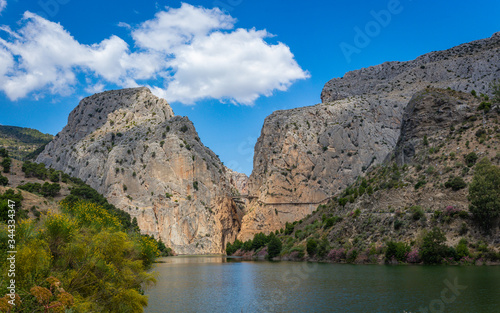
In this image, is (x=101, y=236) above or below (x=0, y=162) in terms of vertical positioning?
below

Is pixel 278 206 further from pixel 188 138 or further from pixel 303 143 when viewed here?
pixel 188 138

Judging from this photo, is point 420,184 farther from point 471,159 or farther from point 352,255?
point 352,255

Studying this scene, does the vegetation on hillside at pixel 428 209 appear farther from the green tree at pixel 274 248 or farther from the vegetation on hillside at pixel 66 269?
the vegetation on hillside at pixel 66 269

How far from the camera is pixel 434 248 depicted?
171 feet

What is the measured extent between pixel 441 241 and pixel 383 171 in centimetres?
2730

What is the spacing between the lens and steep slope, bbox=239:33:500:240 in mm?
139875

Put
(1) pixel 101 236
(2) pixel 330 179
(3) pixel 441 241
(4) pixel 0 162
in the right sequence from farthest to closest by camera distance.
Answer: (2) pixel 330 179
(4) pixel 0 162
(3) pixel 441 241
(1) pixel 101 236

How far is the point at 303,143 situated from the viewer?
487ft

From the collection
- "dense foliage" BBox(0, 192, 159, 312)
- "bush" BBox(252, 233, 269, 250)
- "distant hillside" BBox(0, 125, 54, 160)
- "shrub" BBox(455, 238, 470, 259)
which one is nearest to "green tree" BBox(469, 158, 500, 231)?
"shrub" BBox(455, 238, 470, 259)

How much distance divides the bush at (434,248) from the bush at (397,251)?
256cm

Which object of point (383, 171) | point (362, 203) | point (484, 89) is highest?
point (484, 89)

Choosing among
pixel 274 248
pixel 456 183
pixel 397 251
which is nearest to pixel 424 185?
pixel 456 183

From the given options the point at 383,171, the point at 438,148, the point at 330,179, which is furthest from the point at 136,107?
the point at 438,148

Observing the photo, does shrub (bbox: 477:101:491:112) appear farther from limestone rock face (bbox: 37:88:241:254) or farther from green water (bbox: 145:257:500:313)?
limestone rock face (bbox: 37:88:241:254)
